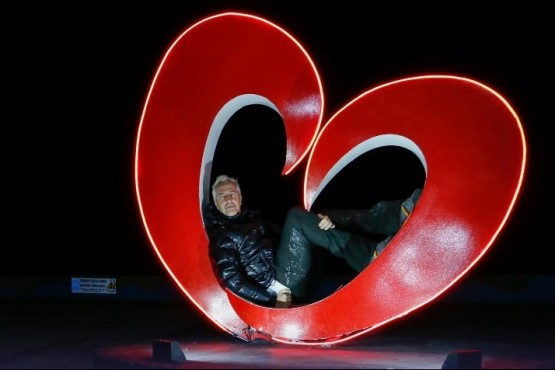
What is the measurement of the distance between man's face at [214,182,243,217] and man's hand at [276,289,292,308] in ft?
2.72

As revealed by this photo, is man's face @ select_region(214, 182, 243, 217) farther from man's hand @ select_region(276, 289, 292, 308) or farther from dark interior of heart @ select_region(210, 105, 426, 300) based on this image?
dark interior of heart @ select_region(210, 105, 426, 300)

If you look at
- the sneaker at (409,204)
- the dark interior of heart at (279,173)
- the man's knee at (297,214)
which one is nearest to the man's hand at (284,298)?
the man's knee at (297,214)

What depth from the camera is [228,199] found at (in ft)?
29.5

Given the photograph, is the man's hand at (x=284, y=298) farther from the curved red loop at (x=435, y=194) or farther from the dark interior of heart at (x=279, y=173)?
the dark interior of heart at (x=279, y=173)

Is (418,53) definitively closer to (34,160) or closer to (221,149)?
(221,149)

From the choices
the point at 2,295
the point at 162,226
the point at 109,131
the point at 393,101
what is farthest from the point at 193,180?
the point at 2,295

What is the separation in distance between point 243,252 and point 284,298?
56 centimetres

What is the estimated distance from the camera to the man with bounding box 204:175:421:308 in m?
8.60

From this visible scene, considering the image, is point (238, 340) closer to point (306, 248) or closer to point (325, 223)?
point (306, 248)

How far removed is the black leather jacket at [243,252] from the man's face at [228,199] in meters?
0.05

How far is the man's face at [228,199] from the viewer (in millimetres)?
8984

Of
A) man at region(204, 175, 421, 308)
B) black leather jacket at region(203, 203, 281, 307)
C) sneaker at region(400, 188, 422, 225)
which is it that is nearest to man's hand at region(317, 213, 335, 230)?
man at region(204, 175, 421, 308)

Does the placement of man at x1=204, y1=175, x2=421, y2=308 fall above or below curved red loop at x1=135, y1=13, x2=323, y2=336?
below

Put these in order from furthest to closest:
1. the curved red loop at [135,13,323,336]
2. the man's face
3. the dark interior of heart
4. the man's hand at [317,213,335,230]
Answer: the dark interior of heart → the man's face → the curved red loop at [135,13,323,336] → the man's hand at [317,213,335,230]
